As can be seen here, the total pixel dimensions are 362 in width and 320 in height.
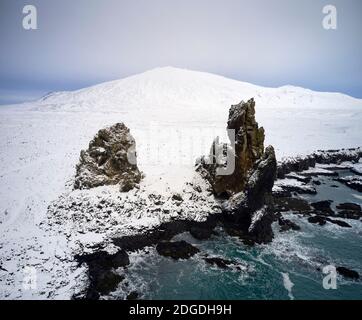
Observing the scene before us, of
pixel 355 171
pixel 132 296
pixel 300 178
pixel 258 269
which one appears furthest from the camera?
pixel 355 171

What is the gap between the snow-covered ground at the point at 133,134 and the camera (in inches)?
747

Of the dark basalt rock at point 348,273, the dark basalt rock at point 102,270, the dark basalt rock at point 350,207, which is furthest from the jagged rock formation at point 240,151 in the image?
the dark basalt rock at point 350,207

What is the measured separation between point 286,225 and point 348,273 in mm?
6742

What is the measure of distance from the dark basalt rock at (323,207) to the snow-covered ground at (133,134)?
1281 cm

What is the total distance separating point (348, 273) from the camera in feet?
63.7

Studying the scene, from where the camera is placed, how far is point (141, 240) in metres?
21.9

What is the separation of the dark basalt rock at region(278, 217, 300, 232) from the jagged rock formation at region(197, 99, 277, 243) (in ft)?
5.64

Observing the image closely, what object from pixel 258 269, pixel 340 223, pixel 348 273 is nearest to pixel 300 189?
pixel 340 223

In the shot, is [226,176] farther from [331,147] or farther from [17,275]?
[331,147]

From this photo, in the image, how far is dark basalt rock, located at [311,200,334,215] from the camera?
29.1 m

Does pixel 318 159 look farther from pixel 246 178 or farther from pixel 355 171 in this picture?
pixel 246 178

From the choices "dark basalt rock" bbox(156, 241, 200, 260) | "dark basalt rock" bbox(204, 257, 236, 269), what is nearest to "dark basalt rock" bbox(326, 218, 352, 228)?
"dark basalt rock" bbox(204, 257, 236, 269)

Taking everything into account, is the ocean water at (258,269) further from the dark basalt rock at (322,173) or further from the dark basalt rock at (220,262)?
the dark basalt rock at (322,173)
